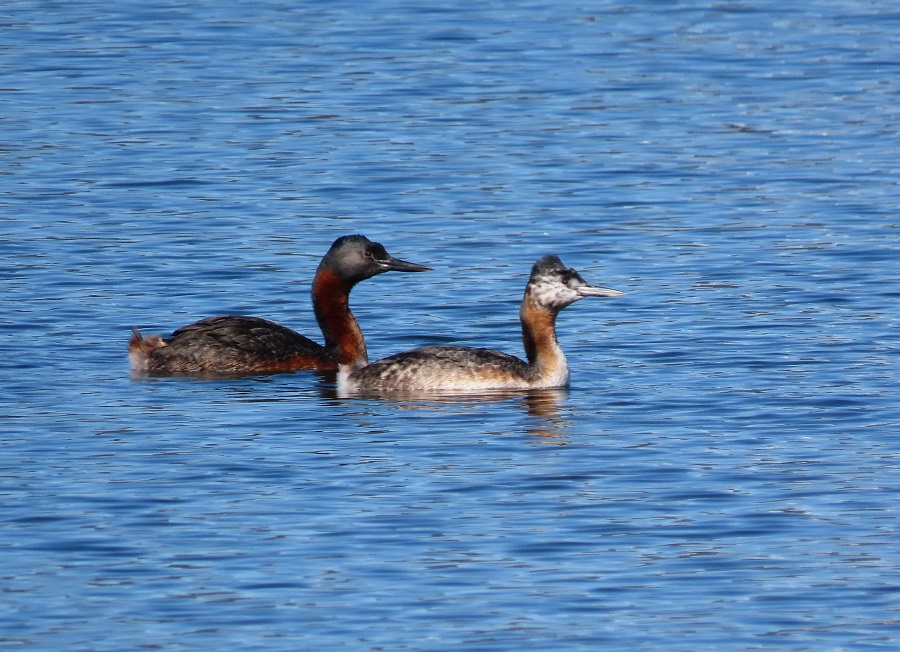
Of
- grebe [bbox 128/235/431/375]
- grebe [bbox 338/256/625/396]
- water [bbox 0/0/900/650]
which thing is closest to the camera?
water [bbox 0/0/900/650]

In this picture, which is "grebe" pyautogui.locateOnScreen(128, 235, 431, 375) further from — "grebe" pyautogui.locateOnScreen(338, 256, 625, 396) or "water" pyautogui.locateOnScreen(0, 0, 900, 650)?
"grebe" pyautogui.locateOnScreen(338, 256, 625, 396)

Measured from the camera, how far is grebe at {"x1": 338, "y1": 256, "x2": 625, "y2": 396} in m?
14.6

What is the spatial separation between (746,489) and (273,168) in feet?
39.2

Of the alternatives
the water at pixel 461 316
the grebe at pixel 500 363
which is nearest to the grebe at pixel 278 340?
the water at pixel 461 316

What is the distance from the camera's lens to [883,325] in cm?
1645

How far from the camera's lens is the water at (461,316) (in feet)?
33.6

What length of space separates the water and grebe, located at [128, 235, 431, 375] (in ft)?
0.73

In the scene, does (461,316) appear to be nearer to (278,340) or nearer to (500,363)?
(278,340)

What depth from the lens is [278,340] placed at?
51.1 ft

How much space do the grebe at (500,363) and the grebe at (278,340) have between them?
0.62 meters

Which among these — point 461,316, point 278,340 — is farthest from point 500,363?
point 461,316

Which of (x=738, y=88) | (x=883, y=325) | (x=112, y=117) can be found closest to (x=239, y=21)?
(x=112, y=117)

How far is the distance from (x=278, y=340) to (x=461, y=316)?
2118mm

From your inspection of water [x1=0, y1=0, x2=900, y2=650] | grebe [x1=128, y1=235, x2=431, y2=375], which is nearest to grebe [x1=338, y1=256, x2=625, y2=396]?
water [x1=0, y1=0, x2=900, y2=650]
